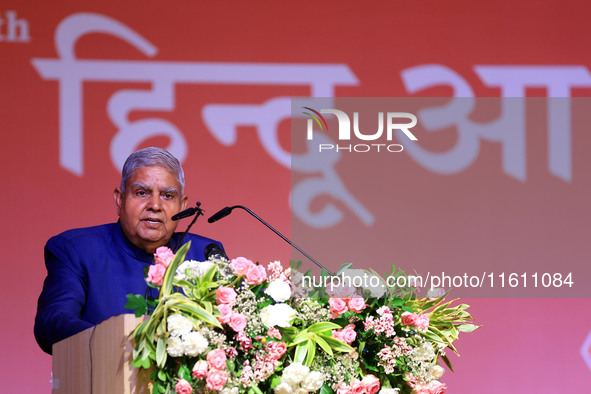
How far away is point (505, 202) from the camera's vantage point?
143 inches

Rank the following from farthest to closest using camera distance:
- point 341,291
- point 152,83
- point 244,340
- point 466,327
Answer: point 152,83, point 466,327, point 341,291, point 244,340

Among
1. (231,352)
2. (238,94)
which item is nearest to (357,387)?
(231,352)

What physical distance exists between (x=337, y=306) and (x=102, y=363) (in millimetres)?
622

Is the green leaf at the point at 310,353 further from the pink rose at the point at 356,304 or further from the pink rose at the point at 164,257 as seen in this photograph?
the pink rose at the point at 164,257

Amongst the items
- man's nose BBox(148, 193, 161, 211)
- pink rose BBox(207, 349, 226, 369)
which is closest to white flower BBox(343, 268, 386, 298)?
pink rose BBox(207, 349, 226, 369)

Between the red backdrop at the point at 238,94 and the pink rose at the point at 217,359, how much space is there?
8.11 feet

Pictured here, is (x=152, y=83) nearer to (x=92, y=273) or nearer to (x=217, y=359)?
(x=92, y=273)

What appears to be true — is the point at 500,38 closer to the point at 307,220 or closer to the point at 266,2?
the point at 266,2

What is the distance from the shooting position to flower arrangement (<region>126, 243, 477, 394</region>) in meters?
1.81

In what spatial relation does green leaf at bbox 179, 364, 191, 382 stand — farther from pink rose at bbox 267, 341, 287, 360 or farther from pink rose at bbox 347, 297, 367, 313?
pink rose at bbox 347, 297, 367, 313

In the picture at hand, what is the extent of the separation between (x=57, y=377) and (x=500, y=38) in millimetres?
3310

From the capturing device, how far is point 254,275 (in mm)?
1951

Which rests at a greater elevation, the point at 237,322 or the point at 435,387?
the point at 237,322

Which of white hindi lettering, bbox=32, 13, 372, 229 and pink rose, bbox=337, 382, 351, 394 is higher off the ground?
white hindi lettering, bbox=32, 13, 372, 229
